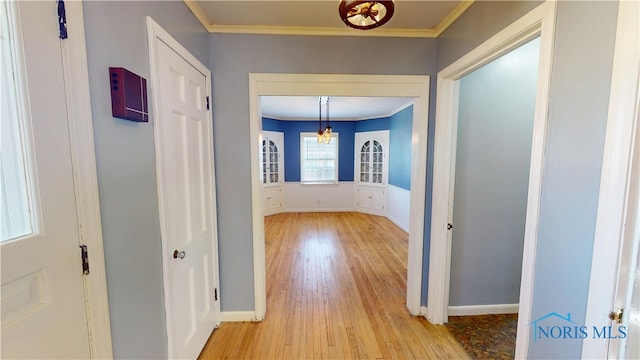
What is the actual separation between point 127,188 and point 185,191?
1.65 feet

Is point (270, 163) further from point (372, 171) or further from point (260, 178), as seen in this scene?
point (260, 178)

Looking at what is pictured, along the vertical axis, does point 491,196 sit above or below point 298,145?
below

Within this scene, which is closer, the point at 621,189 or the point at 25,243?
the point at 25,243

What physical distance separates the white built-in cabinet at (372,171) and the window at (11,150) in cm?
567

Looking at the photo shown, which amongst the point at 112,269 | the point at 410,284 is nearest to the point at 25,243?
the point at 112,269

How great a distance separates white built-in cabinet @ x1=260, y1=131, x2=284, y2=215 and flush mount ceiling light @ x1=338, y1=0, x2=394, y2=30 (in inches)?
207

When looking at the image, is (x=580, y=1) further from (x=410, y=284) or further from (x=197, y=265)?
(x=197, y=265)

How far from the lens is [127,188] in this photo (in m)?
1.08

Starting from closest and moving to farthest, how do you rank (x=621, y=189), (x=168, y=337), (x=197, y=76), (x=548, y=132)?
(x=621, y=189) < (x=548, y=132) < (x=168, y=337) < (x=197, y=76)

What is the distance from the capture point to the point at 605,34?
0.86 meters

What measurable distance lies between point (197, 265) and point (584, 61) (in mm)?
2303

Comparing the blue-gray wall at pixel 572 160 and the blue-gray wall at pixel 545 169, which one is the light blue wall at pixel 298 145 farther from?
the blue-gray wall at pixel 572 160

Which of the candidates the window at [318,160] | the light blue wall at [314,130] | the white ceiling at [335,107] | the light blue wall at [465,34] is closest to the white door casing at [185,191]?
the light blue wall at [465,34]

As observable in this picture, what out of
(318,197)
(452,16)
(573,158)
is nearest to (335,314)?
(573,158)
